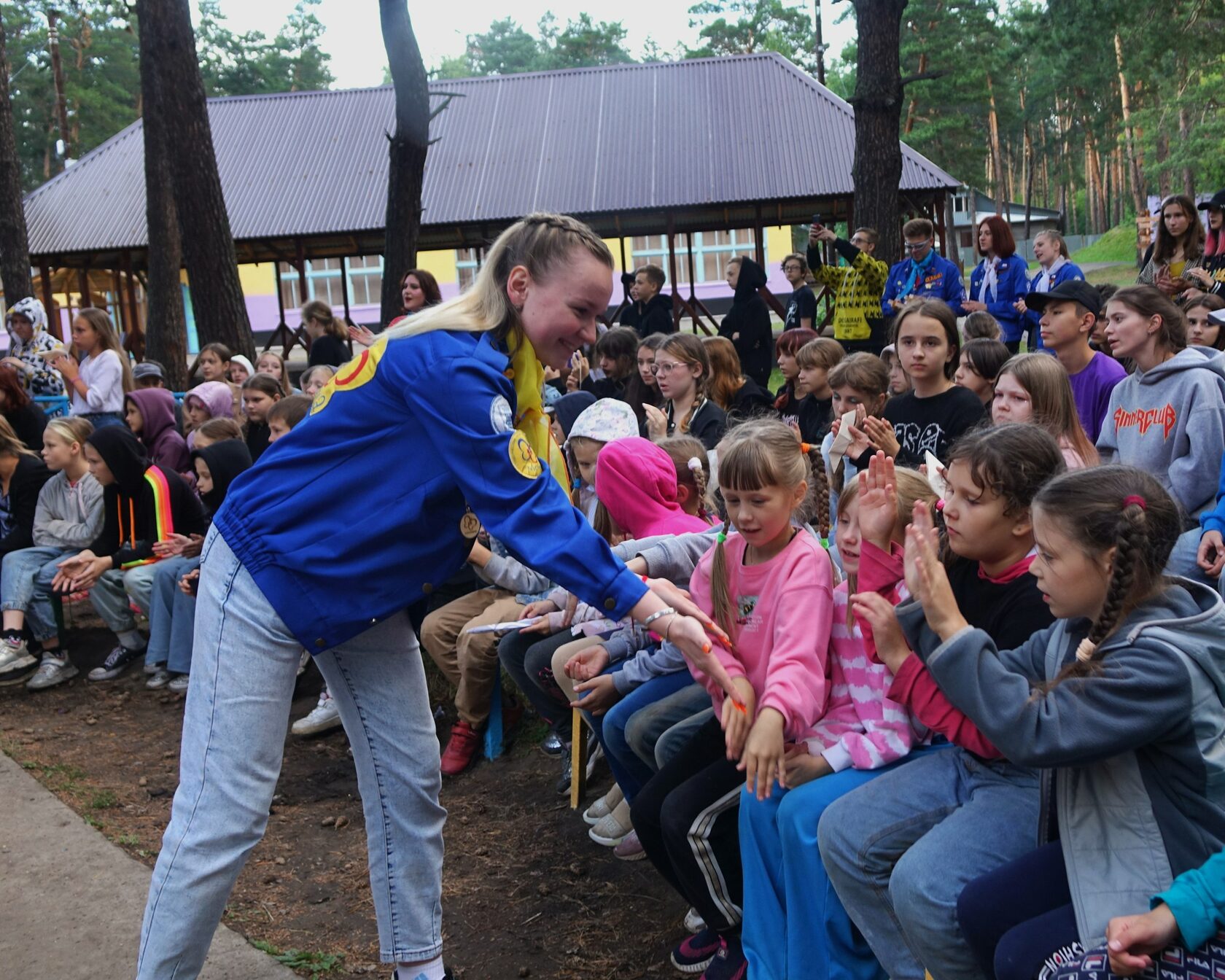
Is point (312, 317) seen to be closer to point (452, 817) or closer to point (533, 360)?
point (452, 817)

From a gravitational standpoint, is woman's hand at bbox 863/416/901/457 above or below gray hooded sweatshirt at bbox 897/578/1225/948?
above

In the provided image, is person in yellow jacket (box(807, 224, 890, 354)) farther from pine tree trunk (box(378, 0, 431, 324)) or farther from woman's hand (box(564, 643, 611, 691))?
woman's hand (box(564, 643, 611, 691))

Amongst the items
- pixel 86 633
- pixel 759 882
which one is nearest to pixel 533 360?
pixel 759 882

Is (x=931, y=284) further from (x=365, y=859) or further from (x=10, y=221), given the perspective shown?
(x=10, y=221)

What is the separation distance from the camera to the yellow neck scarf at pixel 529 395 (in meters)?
2.81

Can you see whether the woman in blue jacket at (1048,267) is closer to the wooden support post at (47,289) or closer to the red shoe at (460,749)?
the red shoe at (460,749)

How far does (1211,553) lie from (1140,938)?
2.16 metres

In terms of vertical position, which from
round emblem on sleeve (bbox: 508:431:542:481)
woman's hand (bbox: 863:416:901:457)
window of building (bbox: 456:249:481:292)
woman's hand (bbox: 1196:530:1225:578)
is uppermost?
window of building (bbox: 456:249:481:292)

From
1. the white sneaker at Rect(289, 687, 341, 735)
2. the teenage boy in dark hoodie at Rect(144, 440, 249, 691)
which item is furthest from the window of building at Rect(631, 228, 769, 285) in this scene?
the white sneaker at Rect(289, 687, 341, 735)

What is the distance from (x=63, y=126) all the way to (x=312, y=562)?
112ft

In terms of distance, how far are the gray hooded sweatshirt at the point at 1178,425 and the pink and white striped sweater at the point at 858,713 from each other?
173cm

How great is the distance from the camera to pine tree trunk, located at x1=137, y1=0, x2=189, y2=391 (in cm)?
1284

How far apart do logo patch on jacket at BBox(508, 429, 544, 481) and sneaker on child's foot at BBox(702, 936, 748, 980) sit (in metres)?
1.46

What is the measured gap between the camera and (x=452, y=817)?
4719mm
